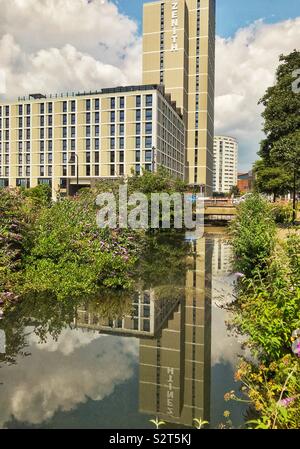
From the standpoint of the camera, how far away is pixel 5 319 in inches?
310

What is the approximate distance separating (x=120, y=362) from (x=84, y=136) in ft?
208

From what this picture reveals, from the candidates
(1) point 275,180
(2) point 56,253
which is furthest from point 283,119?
(2) point 56,253

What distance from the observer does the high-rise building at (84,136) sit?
206 feet

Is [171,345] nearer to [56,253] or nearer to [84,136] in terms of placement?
[56,253]

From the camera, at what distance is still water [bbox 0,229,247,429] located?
4.79 metres

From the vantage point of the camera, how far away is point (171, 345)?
22.6 ft

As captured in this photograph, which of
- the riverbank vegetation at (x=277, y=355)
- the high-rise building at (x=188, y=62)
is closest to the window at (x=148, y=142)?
the high-rise building at (x=188, y=62)

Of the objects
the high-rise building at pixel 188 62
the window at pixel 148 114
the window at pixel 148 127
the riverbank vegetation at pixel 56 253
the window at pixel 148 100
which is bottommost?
the riverbank vegetation at pixel 56 253

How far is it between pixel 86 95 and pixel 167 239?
163 ft

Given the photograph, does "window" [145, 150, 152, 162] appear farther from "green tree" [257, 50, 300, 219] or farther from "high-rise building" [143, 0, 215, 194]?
"green tree" [257, 50, 300, 219]

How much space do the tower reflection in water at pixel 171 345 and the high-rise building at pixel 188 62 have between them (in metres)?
74.9

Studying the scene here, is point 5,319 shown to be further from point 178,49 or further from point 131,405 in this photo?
point 178,49

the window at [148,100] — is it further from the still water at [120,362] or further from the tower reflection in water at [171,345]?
the still water at [120,362]
